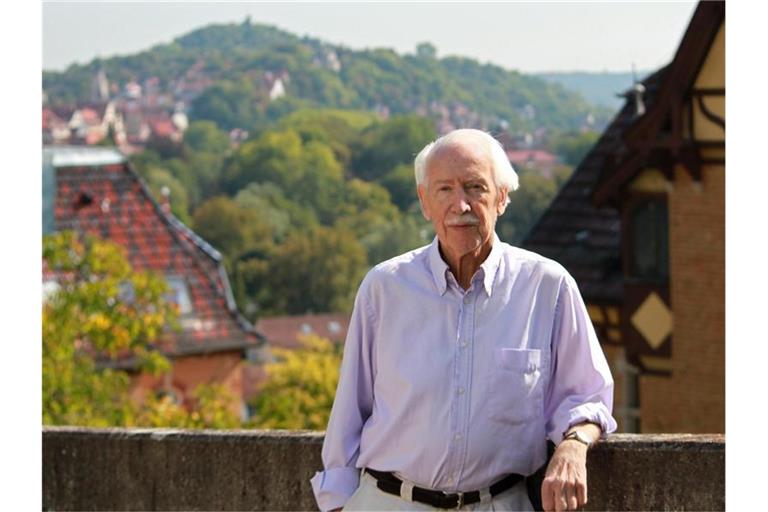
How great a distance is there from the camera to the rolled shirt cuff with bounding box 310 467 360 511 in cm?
462

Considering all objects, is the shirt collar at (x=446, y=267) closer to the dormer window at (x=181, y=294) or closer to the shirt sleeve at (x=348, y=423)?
the shirt sleeve at (x=348, y=423)

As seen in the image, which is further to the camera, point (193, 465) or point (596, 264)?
point (596, 264)

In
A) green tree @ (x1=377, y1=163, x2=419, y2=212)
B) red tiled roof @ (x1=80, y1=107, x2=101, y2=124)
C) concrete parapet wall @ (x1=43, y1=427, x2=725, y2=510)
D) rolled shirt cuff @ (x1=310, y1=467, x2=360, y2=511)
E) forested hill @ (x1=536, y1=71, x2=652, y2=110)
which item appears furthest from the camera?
red tiled roof @ (x1=80, y1=107, x2=101, y2=124)

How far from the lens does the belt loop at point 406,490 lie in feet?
14.8

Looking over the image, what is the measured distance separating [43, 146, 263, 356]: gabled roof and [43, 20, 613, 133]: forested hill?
37.5m

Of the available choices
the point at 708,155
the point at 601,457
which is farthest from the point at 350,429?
the point at 708,155

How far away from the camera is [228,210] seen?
98.6 metres

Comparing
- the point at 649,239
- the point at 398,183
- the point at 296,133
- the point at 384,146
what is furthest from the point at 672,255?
the point at 296,133

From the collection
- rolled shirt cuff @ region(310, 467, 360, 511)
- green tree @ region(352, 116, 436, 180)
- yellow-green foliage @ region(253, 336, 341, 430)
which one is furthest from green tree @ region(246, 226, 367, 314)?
rolled shirt cuff @ region(310, 467, 360, 511)

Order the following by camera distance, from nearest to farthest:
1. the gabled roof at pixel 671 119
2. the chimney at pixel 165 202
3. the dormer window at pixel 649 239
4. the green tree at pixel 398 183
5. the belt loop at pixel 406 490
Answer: the belt loop at pixel 406 490
the gabled roof at pixel 671 119
the dormer window at pixel 649 239
the chimney at pixel 165 202
the green tree at pixel 398 183

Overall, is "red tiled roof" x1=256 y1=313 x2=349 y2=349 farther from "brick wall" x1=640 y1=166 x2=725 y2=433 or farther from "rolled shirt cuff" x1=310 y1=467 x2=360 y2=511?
"rolled shirt cuff" x1=310 y1=467 x2=360 y2=511

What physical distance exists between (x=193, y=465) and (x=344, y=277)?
9200 cm

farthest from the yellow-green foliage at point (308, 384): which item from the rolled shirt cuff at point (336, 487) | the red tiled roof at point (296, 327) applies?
the rolled shirt cuff at point (336, 487)
